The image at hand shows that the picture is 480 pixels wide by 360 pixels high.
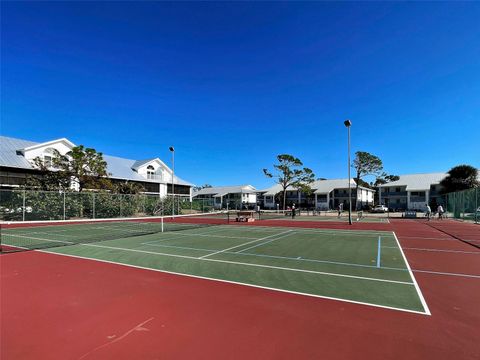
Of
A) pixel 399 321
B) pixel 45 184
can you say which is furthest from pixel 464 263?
pixel 45 184

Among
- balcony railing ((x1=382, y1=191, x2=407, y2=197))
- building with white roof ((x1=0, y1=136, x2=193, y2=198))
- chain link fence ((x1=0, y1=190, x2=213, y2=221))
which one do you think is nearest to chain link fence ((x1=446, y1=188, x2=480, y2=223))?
chain link fence ((x1=0, y1=190, x2=213, y2=221))

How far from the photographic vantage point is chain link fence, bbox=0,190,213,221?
86.1 feet

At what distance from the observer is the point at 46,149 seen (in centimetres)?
3944

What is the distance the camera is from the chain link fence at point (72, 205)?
26.2m

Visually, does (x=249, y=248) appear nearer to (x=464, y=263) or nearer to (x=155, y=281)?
(x=155, y=281)

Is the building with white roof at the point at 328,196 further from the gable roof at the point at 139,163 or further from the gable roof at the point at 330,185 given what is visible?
the gable roof at the point at 139,163

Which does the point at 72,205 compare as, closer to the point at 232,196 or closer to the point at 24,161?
the point at 24,161

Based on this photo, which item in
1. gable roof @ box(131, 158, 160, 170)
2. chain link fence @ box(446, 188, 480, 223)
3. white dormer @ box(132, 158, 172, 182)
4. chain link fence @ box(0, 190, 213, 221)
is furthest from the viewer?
white dormer @ box(132, 158, 172, 182)

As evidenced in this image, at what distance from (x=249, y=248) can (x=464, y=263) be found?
7.33m

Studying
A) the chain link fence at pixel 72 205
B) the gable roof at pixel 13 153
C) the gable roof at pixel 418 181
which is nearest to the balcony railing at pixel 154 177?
the chain link fence at pixel 72 205

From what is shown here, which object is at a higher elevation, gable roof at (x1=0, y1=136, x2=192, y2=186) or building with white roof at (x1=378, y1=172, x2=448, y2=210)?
gable roof at (x1=0, y1=136, x2=192, y2=186)

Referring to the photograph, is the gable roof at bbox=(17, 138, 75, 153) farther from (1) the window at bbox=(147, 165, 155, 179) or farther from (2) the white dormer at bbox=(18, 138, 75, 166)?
(1) the window at bbox=(147, 165, 155, 179)

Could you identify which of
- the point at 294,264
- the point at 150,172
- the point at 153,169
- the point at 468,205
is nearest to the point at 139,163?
the point at 150,172

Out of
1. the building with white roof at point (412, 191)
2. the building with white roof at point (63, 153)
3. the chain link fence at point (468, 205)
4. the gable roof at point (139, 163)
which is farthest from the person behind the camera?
the building with white roof at point (412, 191)
